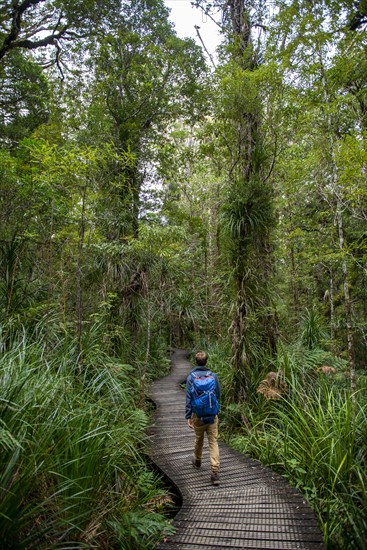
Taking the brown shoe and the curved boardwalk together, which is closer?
the curved boardwalk

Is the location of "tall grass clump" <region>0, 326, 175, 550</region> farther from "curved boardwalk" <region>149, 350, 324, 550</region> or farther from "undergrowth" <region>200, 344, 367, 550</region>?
"undergrowth" <region>200, 344, 367, 550</region>

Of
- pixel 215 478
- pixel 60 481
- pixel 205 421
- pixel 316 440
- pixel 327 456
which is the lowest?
pixel 215 478

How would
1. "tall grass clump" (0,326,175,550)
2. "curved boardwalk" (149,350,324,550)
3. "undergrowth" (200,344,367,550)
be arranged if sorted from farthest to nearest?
"undergrowth" (200,344,367,550), "curved boardwalk" (149,350,324,550), "tall grass clump" (0,326,175,550)

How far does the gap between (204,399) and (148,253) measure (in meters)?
4.54

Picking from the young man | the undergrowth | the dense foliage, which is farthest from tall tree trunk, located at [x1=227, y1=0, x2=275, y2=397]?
the young man

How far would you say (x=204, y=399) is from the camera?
3.99 m

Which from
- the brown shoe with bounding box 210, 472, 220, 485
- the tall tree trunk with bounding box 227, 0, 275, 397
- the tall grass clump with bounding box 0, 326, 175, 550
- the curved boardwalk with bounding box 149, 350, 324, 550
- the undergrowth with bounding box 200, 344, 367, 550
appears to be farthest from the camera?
the tall tree trunk with bounding box 227, 0, 275, 397

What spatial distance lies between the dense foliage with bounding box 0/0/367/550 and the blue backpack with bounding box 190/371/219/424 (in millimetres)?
829

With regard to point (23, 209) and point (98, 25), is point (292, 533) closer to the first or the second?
point (23, 209)

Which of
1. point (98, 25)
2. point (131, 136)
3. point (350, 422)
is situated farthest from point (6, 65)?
point (350, 422)

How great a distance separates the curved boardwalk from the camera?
285cm

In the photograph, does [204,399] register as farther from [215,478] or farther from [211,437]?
[215,478]

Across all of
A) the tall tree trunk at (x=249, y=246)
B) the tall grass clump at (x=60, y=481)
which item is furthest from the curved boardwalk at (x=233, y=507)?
the tall tree trunk at (x=249, y=246)

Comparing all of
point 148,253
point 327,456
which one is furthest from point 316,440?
point 148,253
